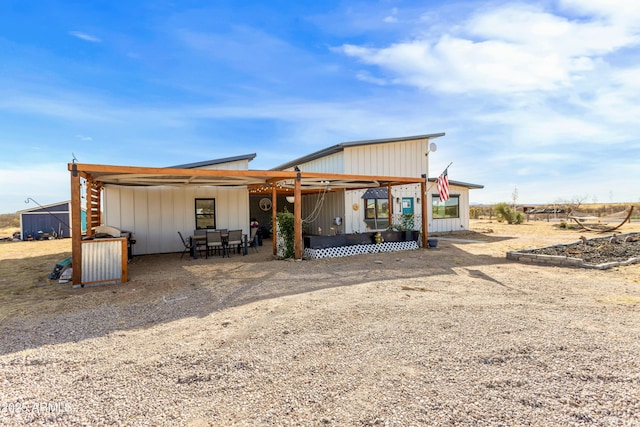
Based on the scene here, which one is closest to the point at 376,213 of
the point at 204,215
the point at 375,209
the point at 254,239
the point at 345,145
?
the point at 375,209

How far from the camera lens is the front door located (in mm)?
15367

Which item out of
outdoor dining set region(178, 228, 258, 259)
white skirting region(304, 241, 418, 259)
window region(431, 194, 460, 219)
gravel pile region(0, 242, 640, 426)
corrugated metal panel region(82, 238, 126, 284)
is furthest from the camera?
window region(431, 194, 460, 219)

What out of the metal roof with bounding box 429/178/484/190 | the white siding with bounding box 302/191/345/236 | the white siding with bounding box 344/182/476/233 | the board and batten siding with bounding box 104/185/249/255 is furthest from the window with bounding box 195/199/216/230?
the metal roof with bounding box 429/178/484/190

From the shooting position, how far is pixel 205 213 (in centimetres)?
1247

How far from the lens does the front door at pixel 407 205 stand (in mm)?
15367

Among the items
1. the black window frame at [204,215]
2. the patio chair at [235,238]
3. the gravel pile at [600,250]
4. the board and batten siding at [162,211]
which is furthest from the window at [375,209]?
the gravel pile at [600,250]

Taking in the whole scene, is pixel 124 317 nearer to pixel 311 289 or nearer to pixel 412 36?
pixel 311 289

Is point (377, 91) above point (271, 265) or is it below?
above

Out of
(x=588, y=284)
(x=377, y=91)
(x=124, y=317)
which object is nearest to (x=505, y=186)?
(x=377, y=91)

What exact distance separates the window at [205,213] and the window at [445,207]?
34.5 ft

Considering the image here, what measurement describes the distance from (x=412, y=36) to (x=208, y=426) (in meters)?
10.8

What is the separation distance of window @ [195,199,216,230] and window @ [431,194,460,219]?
413 inches

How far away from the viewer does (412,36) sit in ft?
32.8

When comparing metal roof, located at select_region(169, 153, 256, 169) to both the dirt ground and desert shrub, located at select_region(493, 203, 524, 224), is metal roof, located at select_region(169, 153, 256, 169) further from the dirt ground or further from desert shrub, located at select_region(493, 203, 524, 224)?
desert shrub, located at select_region(493, 203, 524, 224)
